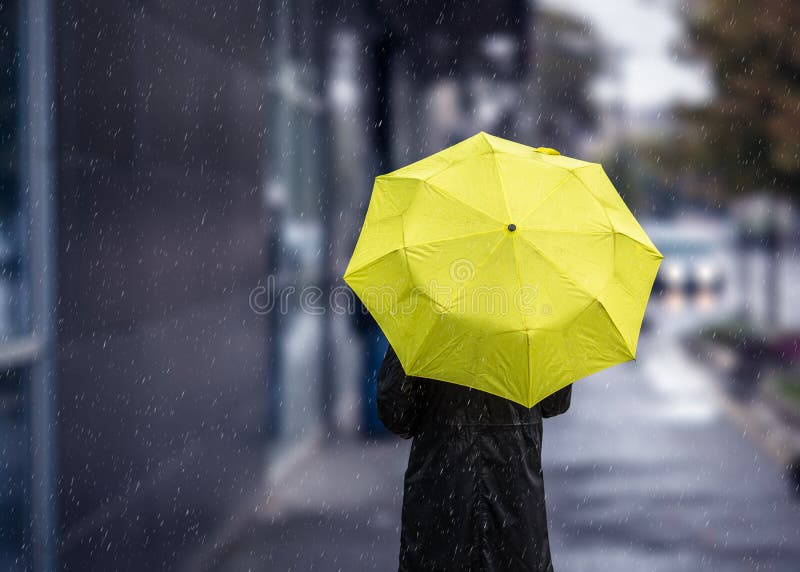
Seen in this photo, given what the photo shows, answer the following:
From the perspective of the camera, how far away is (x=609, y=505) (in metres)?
7.83

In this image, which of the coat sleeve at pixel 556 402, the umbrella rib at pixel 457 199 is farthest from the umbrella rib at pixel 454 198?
the coat sleeve at pixel 556 402

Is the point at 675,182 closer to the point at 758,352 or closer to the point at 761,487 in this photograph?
the point at 758,352

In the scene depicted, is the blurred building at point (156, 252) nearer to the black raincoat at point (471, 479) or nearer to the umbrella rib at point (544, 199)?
the black raincoat at point (471, 479)

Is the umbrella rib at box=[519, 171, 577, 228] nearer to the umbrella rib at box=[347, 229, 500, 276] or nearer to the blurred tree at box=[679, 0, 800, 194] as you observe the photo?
the umbrella rib at box=[347, 229, 500, 276]

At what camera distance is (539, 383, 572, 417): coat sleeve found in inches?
138

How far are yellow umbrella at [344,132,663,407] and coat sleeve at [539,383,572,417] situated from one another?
41cm

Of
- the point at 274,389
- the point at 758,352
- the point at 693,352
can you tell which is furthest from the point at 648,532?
the point at 693,352

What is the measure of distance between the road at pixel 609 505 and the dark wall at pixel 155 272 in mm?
700

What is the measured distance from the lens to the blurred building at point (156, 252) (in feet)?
13.3

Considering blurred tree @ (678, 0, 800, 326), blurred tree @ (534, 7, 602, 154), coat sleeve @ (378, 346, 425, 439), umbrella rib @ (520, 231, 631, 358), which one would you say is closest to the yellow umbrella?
umbrella rib @ (520, 231, 631, 358)

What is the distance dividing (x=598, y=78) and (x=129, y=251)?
15.4m

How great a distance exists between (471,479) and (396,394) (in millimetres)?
432

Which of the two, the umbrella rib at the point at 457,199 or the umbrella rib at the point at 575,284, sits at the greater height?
the umbrella rib at the point at 457,199

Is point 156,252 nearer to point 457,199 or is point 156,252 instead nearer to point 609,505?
point 457,199
